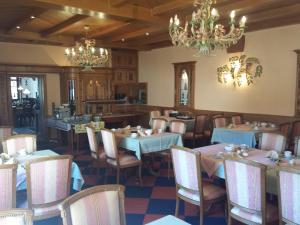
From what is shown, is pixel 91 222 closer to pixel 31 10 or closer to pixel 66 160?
pixel 66 160

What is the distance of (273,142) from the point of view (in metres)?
3.63

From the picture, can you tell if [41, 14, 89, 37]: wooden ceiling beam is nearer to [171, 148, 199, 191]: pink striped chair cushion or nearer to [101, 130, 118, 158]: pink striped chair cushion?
[101, 130, 118, 158]: pink striped chair cushion

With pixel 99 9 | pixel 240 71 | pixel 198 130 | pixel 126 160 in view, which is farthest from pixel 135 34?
pixel 126 160

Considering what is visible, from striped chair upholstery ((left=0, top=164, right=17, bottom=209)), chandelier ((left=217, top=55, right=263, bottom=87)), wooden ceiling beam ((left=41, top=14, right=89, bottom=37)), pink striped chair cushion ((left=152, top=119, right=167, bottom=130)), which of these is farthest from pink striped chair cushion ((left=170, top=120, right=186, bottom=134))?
striped chair upholstery ((left=0, top=164, right=17, bottom=209))

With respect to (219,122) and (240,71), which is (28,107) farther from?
(240,71)

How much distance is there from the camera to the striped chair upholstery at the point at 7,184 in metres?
2.25

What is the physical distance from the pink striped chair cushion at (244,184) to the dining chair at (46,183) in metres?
1.54

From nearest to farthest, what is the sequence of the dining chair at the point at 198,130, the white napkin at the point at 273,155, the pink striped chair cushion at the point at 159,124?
1. the white napkin at the point at 273,155
2. the pink striped chair cushion at the point at 159,124
3. the dining chair at the point at 198,130

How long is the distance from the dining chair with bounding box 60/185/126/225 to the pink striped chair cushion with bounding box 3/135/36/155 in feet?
7.81

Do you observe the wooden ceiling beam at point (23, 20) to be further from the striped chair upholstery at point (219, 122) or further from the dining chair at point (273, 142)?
the dining chair at point (273, 142)

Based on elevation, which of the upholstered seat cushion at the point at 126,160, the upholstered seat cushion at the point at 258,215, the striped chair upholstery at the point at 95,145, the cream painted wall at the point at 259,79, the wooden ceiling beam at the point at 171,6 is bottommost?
the upholstered seat cushion at the point at 258,215

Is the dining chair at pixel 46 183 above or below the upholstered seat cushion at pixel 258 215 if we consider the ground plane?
above

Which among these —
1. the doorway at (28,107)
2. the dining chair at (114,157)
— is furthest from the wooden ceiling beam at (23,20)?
the dining chair at (114,157)

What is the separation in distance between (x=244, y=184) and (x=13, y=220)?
5.94 ft
